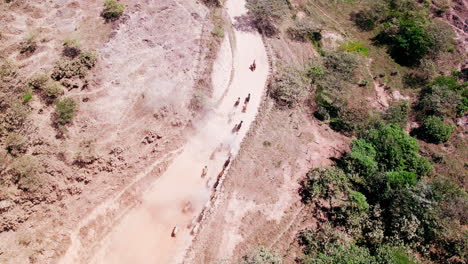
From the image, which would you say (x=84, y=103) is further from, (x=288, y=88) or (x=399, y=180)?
(x=399, y=180)

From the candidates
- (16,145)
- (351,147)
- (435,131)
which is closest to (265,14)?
(351,147)

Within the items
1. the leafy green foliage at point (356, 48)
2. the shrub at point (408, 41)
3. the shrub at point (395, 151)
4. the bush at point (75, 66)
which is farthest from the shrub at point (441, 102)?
the bush at point (75, 66)

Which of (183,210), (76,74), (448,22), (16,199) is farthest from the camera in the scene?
(448,22)

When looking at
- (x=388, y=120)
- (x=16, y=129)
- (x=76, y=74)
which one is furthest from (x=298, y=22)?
(x=16, y=129)

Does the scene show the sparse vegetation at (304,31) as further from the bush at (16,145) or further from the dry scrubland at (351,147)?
the bush at (16,145)

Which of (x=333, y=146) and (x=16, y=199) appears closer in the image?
(x=16, y=199)

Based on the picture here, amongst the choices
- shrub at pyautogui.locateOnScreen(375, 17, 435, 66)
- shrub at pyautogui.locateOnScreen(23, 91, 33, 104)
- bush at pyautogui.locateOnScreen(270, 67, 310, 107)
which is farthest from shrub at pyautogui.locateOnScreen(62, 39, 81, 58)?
shrub at pyautogui.locateOnScreen(375, 17, 435, 66)

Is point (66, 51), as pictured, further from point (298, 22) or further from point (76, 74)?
point (298, 22)

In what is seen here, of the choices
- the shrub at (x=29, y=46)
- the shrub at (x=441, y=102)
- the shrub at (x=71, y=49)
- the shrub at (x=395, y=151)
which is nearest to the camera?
the shrub at (x=395, y=151)
